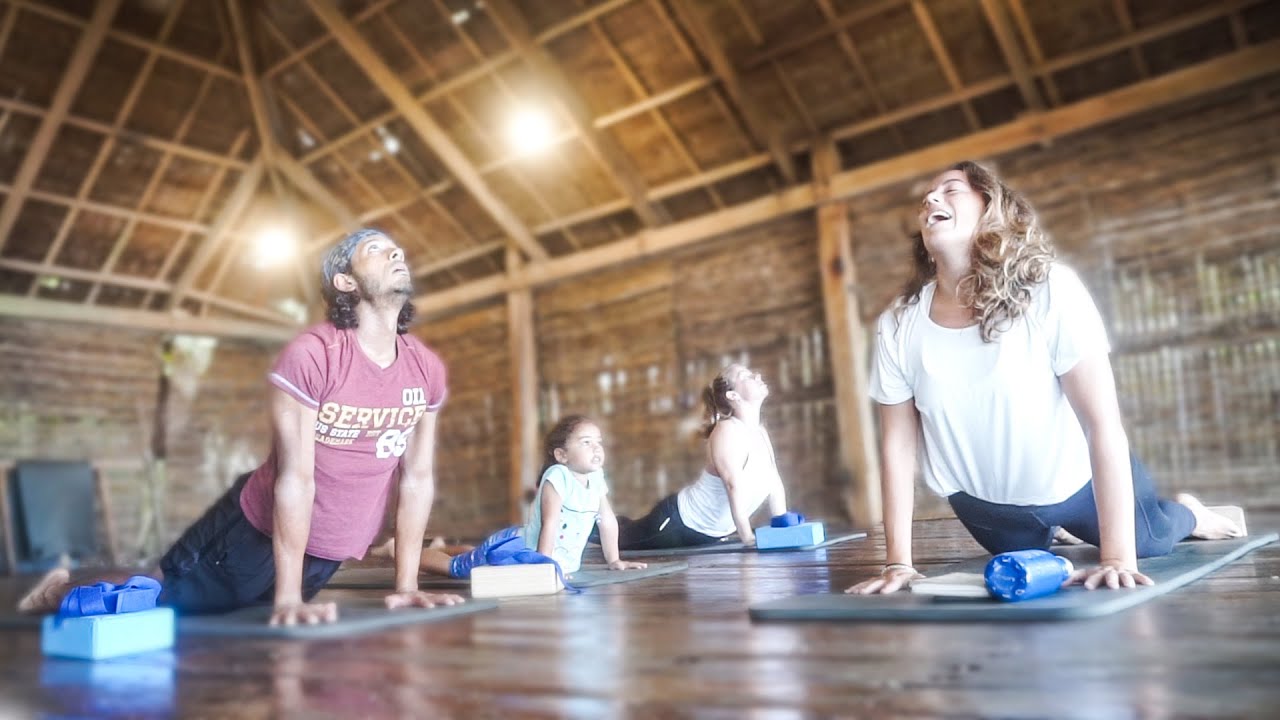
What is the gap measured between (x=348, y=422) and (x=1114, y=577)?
1774mm

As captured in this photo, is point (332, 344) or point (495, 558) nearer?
point (332, 344)

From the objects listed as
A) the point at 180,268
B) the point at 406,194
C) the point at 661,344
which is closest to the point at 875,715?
the point at 661,344

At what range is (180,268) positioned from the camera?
10234mm

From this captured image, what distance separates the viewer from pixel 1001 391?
2.14 m

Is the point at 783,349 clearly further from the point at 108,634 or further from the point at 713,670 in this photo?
the point at 713,670

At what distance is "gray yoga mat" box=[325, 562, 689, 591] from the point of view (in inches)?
118

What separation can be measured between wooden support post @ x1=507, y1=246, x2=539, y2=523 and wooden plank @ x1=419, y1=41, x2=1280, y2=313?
215mm

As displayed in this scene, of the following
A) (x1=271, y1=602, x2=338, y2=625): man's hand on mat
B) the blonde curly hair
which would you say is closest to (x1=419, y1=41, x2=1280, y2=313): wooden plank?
the blonde curly hair

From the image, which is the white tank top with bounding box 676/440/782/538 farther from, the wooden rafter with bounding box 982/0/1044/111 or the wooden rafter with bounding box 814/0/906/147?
the wooden rafter with bounding box 814/0/906/147

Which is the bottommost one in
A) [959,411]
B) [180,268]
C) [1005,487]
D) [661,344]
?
[1005,487]

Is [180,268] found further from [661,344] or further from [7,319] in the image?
[661,344]

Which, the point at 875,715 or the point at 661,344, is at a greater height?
the point at 661,344

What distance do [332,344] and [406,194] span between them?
737cm

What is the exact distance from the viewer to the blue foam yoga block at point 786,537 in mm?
3968
